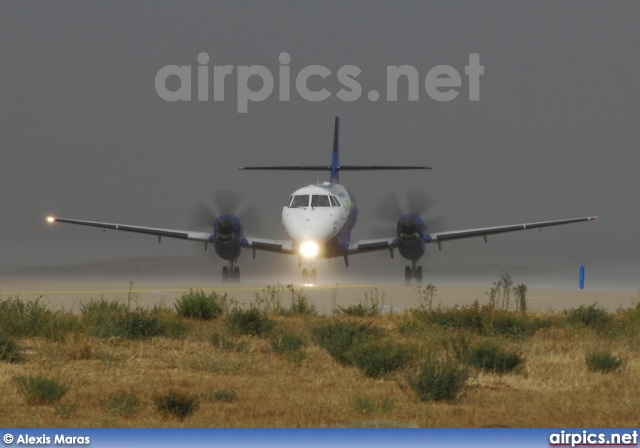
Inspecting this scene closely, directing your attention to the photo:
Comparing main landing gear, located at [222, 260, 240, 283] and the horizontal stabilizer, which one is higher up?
the horizontal stabilizer

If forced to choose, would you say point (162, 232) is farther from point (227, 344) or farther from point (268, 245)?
point (227, 344)

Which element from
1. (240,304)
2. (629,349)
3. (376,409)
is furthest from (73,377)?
(240,304)

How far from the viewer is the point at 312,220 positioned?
40125 mm

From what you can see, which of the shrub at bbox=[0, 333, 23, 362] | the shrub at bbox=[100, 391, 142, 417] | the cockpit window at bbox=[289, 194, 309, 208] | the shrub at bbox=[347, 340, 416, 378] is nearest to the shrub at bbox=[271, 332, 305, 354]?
the shrub at bbox=[347, 340, 416, 378]

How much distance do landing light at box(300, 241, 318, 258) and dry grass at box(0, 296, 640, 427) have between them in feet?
64.0

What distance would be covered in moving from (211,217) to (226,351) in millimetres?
26424

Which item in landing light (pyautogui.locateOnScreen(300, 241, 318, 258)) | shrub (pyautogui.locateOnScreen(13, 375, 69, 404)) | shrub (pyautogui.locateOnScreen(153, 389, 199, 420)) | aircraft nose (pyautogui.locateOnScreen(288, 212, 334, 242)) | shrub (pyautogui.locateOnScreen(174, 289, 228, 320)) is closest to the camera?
shrub (pyautogui.locateOnScreen(153, 389, 199, 420))

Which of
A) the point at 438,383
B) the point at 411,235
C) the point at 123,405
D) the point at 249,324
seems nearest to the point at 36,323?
the point at 249,324

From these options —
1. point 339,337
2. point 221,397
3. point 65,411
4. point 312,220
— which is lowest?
point 65,411

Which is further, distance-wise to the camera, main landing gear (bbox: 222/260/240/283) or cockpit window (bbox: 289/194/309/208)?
main landing gear (bbox: 222/260/240/283)

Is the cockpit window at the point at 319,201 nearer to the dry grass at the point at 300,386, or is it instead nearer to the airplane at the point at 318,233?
the airplane at the point at 318,233

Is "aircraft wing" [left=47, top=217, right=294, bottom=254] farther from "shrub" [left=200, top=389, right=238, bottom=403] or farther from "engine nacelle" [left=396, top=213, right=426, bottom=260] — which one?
"shrub" [left=200, top=389, right=238, bottom=403]

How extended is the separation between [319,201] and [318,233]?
150 centimetres

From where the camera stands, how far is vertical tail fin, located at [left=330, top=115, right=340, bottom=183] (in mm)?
52519
